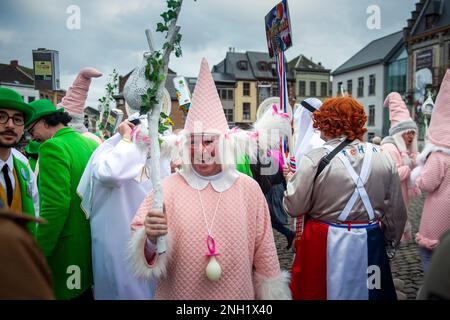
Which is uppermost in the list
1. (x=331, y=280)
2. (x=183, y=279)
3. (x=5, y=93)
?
(x=5, y=93)

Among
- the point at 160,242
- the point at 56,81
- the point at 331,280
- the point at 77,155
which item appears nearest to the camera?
the point at 160,242

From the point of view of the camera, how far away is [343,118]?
106 inches

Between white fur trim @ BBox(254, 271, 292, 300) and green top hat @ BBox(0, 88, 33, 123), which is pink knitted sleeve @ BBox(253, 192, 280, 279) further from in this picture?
green top hat @ BBox(0, 88, 33, 123)

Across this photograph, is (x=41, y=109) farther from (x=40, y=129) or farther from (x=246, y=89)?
(x=246, y=89)

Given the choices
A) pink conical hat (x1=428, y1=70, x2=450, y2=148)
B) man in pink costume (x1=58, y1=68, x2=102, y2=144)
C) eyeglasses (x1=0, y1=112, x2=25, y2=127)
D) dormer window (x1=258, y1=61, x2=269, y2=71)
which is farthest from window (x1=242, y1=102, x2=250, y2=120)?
eyeglasses (x1=0, y1=112, x2=25, y2=127)

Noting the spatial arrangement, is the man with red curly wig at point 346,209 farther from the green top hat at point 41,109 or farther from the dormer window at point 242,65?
the dormer window at point 242,65

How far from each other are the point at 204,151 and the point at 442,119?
2933 millimetres

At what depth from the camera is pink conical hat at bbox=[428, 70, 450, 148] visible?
3588 mm

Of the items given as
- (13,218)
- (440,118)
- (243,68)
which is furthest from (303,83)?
(13,218)

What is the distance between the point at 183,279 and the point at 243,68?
4669cm

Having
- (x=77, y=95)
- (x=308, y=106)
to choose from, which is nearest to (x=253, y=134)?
(x=77, y=95)

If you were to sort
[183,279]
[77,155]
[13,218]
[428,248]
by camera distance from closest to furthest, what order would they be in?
[13,218] → [183,279] → [77,155] → [428,248]

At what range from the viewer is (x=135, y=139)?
2.53m
